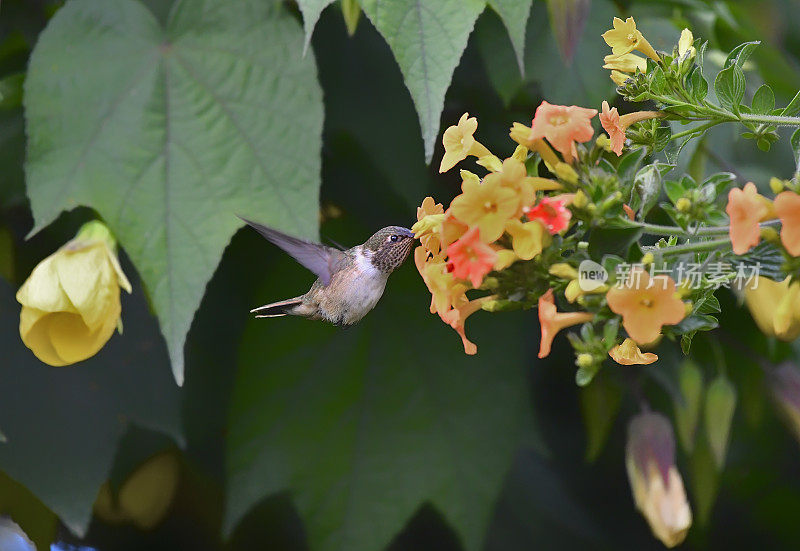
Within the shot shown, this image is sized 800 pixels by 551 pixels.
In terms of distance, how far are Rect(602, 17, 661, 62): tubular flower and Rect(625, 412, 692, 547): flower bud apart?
0.74m

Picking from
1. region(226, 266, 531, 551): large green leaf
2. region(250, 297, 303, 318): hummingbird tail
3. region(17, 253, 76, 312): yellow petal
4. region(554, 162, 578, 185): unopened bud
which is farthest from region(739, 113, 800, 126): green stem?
region(226, 266, 531, 551): large green leaf

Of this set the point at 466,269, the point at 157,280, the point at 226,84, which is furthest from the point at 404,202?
the point at 466,269

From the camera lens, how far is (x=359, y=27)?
1.27 meters

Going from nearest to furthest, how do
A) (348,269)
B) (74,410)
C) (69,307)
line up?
(348,269) < (69,307) < (74,410)

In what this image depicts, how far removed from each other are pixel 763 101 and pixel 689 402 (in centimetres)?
74

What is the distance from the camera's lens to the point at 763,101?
23.2 inches

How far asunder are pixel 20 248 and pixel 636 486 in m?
0.89

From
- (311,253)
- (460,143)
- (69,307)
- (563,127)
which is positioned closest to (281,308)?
(311,253)

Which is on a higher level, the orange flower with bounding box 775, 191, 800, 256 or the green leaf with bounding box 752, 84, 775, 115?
the orange flower with bounding box 775, 191, 800, 256

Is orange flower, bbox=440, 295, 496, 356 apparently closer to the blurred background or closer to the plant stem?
the plant stem

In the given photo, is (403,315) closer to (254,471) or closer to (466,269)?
(254,471)

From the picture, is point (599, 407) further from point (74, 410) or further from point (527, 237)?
point (527, 237)

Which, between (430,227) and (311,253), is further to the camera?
(311,253)

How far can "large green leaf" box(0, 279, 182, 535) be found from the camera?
1133mm
